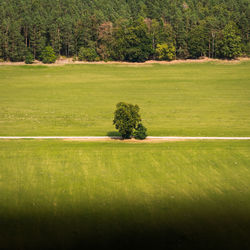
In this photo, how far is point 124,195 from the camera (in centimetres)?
2775

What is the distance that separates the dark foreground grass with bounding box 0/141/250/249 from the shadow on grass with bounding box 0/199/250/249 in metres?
0.05

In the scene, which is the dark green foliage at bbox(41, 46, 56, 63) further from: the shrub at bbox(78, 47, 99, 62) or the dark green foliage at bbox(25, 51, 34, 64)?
the shrub at bbox(78, 47, 99, 62)

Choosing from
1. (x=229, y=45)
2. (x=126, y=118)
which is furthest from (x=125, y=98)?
(x=229, y=45)

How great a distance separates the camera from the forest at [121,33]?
99938 millimetres

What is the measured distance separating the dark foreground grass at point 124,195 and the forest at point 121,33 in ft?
207

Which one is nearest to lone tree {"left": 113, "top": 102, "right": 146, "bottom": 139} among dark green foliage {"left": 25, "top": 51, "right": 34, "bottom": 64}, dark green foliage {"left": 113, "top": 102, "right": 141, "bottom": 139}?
dark green foliage {"left": 113, "top": 102, "right": 141, "bottom": 139}

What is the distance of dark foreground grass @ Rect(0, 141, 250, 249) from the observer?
869 inches

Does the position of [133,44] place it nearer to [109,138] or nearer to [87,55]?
[87,55]

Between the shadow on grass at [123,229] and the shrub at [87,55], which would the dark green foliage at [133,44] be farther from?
the shadow on grass at [123,229]

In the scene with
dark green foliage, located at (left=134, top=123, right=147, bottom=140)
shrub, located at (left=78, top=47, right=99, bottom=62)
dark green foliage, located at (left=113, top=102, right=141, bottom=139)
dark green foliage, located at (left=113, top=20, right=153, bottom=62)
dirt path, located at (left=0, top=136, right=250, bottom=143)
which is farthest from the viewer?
shrub, located at (left=78, top=47, right=99, bottom=62)

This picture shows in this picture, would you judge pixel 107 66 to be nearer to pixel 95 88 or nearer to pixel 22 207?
pixel 95 88

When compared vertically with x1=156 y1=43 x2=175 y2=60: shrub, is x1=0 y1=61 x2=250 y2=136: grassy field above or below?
below

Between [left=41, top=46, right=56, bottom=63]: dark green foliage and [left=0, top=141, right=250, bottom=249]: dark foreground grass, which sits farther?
[left=41, top=46, right=56, bottom=63]: dark green foliage

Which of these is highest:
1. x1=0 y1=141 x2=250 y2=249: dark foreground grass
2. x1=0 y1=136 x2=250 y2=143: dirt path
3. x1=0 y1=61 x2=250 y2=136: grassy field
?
x1=0 y1=141 x2=250 y2=249: dark foreground grass
